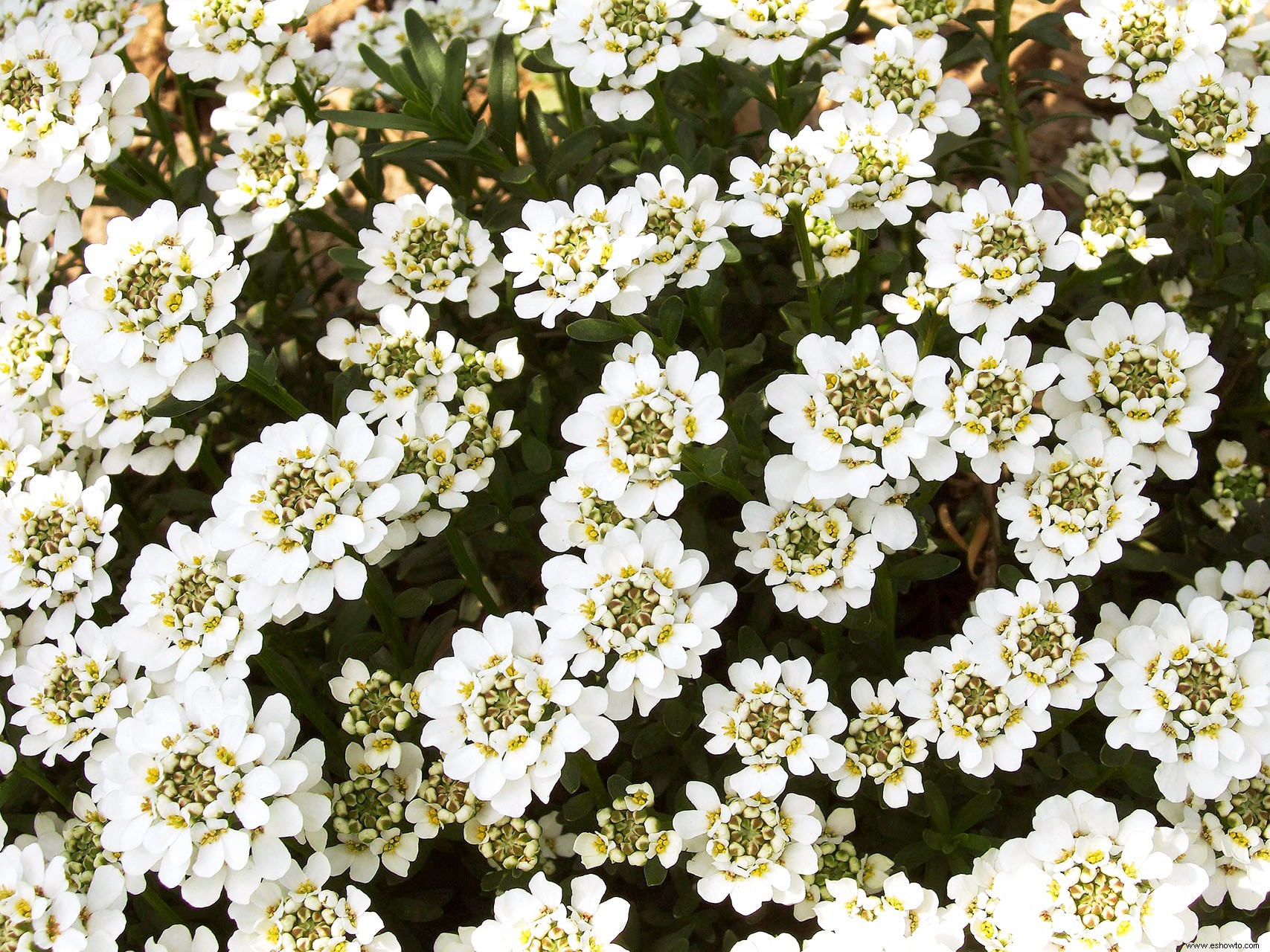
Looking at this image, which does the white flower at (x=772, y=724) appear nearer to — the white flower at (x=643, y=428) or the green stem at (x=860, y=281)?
the white flower at (x=643, y=428)

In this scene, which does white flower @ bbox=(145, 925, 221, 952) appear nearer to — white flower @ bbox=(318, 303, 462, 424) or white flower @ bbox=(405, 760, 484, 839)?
white flower @ bbox=(405, 760, 484, 839)

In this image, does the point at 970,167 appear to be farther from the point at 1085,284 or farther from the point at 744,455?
the point at 744,455

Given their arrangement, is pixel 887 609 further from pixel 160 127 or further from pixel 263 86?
pixel 160 127

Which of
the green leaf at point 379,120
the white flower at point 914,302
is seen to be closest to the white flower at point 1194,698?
the white flower at point 914,302

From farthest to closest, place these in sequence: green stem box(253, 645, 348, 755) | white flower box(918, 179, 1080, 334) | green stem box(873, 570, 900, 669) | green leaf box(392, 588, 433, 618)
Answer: green leaf box(392, 588, 433, 618), green stem box(873, 570, 900, 669), green stem box(253, 645, 348, 755), white flower box(918, 179, 1080, 334)

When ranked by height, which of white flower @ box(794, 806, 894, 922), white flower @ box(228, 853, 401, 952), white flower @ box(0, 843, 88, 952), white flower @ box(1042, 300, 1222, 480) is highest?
white flower @ box(1042, 300, 1222, 480)

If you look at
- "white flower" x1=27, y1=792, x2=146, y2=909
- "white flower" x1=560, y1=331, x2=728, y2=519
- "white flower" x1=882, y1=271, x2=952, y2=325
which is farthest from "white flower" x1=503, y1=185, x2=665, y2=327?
"white flower" x1=27, y1=792, x2=146, y2=909

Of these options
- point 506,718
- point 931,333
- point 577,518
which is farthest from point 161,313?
point 931,333
